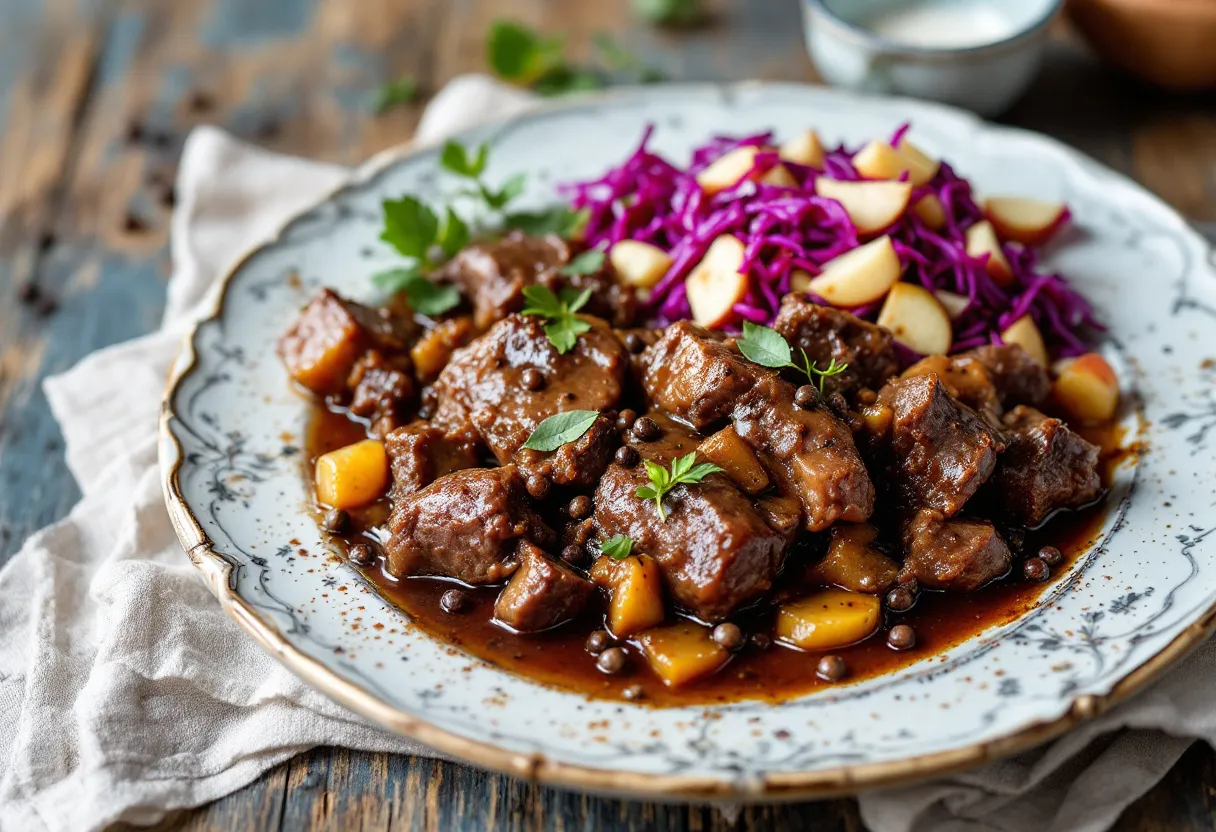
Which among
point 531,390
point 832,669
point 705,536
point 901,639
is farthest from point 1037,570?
point 531,390

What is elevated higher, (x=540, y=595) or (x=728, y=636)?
(x=540, y=595)

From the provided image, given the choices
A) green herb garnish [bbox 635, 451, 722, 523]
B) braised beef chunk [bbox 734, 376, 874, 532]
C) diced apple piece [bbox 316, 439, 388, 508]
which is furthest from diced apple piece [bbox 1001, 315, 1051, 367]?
diced apple piece [bbox 316, 439, 388, 508]

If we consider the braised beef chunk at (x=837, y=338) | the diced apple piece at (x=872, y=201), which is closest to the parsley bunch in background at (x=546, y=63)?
the diced apple piece at (x=872, y=201)

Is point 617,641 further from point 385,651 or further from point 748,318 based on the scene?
point 748,318

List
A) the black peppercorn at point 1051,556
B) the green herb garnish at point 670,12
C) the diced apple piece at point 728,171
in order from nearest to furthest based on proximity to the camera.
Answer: the black peppercorn at point 1051,556, the diced apple piece at point 728,171, the green herb garnish at point 670,12

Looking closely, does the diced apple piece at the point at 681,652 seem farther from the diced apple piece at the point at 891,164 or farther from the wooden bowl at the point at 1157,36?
the wooden bowl at the point at 1157,36

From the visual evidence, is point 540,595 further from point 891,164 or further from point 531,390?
point 891,164

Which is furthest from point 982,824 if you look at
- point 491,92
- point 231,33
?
point 231,33
